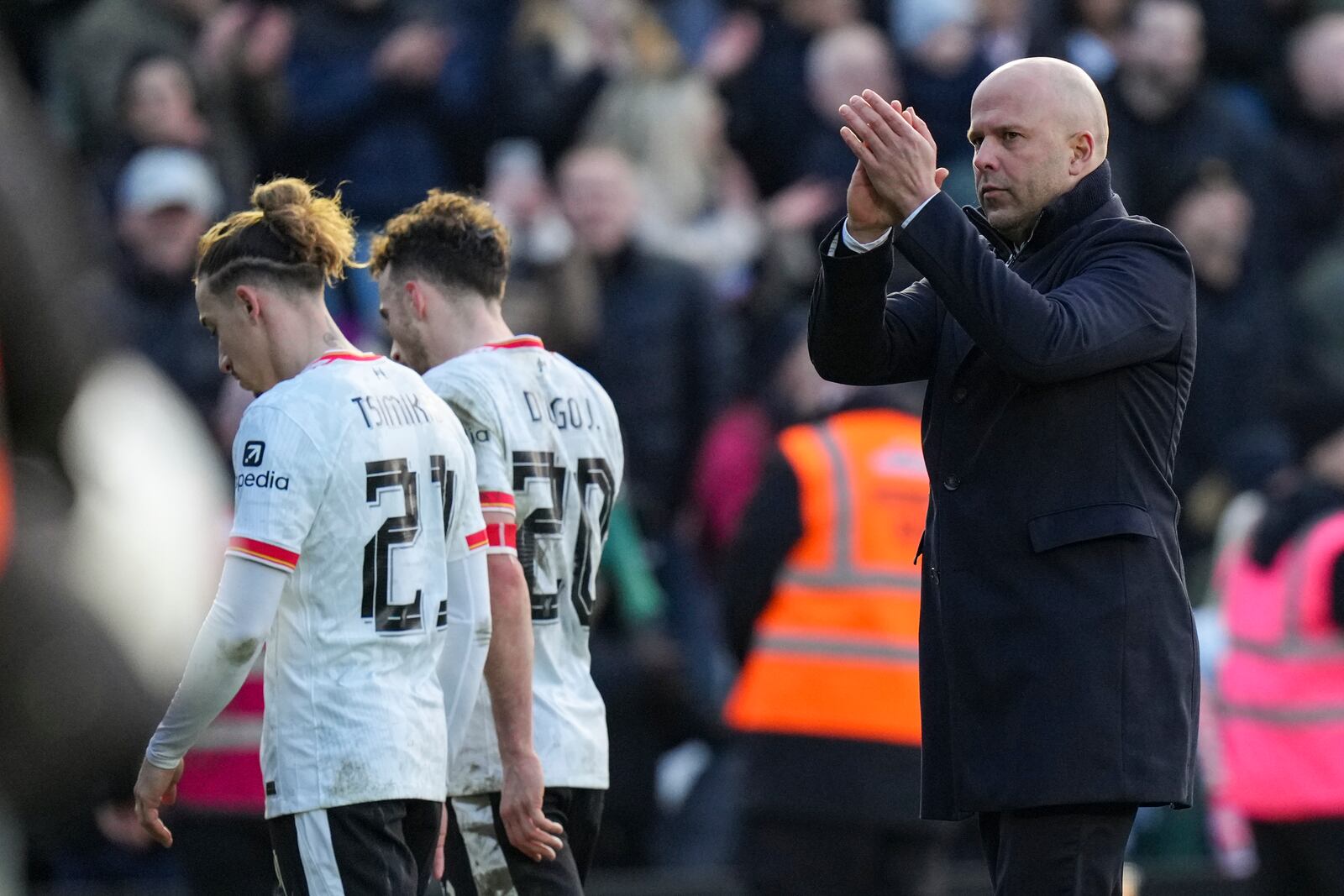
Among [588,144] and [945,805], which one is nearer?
[945,805]

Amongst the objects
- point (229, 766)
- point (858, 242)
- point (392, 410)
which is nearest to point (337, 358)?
point (392, 410)

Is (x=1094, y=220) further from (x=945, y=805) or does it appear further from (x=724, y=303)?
(x=724, y=303)

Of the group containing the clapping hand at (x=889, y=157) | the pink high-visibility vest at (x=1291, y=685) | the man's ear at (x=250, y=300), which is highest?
the clapping hand at (x=889, y=157)

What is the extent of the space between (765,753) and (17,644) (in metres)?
5.65

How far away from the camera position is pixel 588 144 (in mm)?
10680

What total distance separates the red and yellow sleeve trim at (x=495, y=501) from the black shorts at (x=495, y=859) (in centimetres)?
67

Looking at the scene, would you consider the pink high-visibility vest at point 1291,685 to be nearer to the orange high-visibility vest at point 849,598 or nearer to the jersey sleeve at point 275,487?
the orange high-visibility vest at point 849,598

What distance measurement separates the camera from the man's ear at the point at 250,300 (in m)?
4.53

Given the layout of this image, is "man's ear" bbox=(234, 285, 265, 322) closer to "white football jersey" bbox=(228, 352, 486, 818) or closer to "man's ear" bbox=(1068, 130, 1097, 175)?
"white football jersey" bbox=(228, 352, 486, 818)

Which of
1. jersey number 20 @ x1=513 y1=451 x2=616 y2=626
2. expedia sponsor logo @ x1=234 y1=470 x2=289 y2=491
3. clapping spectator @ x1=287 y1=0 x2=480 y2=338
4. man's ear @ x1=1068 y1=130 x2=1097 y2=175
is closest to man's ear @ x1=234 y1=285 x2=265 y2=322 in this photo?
expedia sponsor logo @ x1=234 y1=470 x2=289 y2=491

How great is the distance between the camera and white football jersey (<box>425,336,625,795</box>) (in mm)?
4945

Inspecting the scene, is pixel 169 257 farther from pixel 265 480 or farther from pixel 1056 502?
pixel 1056 502

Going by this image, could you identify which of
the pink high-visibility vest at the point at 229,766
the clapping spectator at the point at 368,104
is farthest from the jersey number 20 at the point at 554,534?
the clapping spectator at the point at 368,104

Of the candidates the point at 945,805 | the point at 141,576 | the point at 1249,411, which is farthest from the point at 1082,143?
the point at 1249,411
